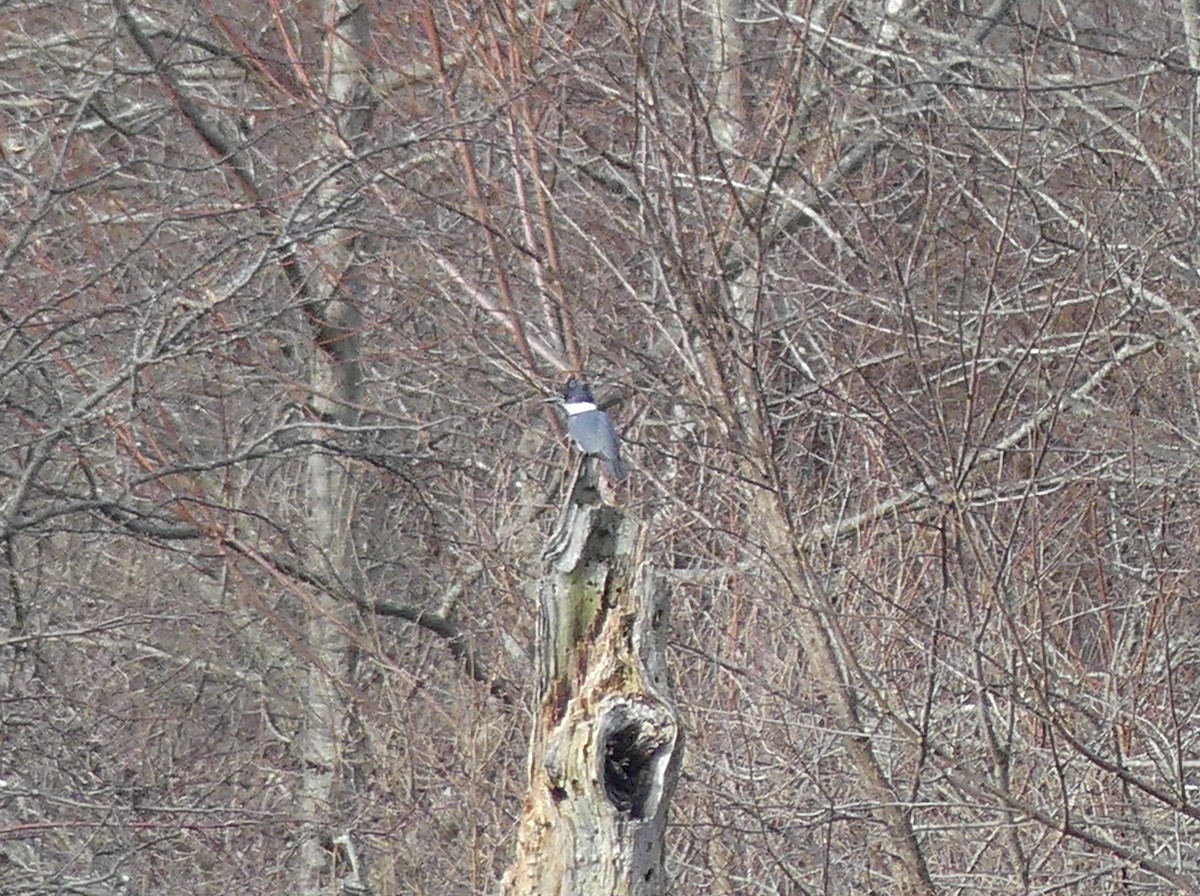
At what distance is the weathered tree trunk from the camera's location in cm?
280

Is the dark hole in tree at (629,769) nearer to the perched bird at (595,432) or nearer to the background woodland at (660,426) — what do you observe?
the background woodland at (660,426)

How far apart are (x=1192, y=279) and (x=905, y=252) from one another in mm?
1435

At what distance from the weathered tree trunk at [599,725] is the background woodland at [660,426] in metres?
1.26

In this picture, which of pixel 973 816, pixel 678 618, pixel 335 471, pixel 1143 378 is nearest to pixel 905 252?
pixel 1143 378

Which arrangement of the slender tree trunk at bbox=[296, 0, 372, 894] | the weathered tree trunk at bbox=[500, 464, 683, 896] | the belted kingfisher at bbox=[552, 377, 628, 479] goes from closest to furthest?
the weathered tree trunk at bbox=[500, 464, 683, 896] < the belted kingfisher at bbox=[552, 377, 628, 479] < the slender tree trunk at bbox=[296, 0, 372, 894]

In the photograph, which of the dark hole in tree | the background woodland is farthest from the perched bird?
the dark hole in tree

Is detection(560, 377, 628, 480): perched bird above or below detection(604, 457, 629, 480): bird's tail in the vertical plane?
above

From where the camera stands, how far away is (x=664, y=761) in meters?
2.80

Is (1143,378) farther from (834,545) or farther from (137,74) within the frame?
(137,74)

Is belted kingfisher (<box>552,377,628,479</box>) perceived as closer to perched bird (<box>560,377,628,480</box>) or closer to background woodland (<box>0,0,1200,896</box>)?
perched bird (<box>560,377,628,480</box>)

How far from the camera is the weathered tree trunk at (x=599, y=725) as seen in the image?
2.80 m

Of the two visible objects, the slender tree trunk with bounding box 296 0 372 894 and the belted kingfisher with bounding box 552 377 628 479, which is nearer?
the belted kingfisher with bounding box 552 377 628 479

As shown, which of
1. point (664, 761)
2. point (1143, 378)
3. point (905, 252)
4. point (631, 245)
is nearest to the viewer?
point (664, 761)

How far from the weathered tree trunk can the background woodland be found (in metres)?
1.26
